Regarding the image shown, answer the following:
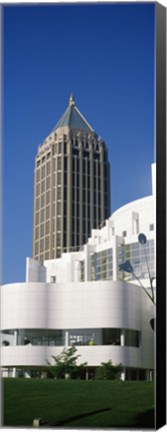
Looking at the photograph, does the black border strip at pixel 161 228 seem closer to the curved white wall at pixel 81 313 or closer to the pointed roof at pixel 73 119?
the pointed roof at pixel 73 119

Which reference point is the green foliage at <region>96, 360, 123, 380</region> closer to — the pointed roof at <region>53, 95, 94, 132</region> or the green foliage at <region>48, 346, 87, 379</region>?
the green foliage at <region>48, 346, 87, 379</region>

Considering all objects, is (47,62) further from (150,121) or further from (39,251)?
(39,251)

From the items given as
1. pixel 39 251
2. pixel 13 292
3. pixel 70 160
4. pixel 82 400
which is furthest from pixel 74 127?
pixel 82 400

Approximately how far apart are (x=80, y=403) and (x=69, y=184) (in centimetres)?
533

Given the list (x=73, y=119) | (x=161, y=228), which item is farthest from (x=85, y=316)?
(x=161, y=228)

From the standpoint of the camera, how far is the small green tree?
1178 centimetres

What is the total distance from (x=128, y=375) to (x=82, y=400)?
3.05 m

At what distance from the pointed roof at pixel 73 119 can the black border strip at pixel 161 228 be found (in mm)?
2139

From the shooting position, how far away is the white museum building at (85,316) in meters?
12.1

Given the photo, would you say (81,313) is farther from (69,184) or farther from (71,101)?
(71,101)

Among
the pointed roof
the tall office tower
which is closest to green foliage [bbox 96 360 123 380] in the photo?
the tall office tower

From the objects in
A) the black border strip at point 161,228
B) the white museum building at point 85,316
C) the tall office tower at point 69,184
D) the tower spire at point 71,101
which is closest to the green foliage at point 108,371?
the white museum building at point 85,316

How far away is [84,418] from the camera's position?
28.7 feet

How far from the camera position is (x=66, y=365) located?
1188 centimetres
